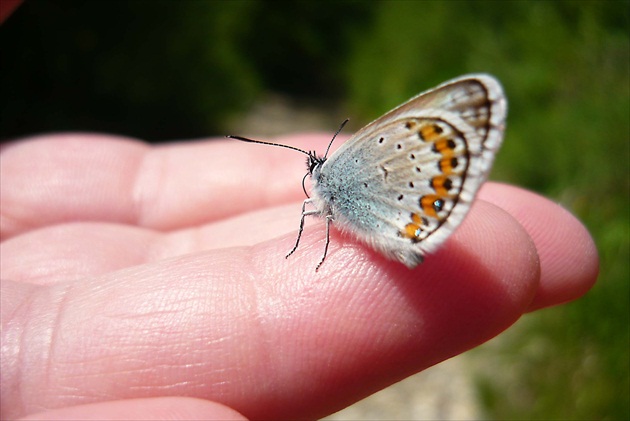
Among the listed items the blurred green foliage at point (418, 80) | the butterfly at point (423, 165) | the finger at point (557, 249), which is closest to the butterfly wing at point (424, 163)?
the butterfly at point (423, 165)

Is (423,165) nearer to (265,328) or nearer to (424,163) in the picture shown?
(424,163)

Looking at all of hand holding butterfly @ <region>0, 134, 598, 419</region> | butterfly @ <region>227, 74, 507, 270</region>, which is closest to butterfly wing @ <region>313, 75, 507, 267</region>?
butterfly @ <region>227, 74, 507, 270</region>

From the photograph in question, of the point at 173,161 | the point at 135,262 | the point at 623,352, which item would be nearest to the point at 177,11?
the point at 173,161

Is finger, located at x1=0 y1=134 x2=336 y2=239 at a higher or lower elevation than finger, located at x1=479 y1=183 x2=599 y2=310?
higher

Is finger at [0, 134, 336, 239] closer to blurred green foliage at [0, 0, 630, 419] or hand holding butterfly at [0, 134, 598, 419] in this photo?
hand holding butterfly at [0, 134, 598, 419]

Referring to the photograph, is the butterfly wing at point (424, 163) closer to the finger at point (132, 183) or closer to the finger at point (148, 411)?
the finger at point (148, 411)
